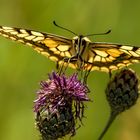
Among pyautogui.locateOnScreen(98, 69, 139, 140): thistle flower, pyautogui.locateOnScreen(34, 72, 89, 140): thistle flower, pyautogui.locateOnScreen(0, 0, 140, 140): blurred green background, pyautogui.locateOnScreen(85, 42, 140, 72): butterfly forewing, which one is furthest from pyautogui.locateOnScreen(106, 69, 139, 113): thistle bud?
pyautogui.locateOnScreen(0, 0, 140, 140): blurred green background

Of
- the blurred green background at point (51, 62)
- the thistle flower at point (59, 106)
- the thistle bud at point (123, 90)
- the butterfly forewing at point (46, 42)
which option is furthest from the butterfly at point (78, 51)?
the blurred green background at point (51, 62)

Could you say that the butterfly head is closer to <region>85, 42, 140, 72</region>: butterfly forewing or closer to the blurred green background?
<region>85, 42, 140, 72</region>: butterfly forewing

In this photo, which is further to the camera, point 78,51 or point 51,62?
point 51,62

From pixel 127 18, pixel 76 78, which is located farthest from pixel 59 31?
pixel 76 78

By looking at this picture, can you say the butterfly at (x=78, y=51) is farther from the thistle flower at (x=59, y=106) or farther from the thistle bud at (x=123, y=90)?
the thistle flower at (x=59, y=106)

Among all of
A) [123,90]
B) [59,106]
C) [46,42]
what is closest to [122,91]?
[123,90]

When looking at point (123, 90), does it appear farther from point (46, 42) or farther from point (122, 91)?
point (46, 42)
